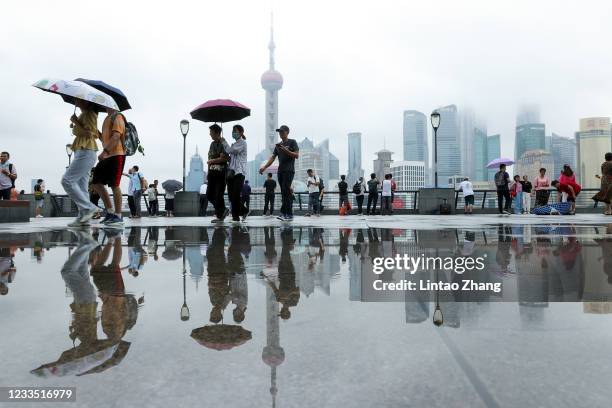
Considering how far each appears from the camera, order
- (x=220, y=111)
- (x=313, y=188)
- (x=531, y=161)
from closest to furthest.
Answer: (x=220, y=111), (x=313, y=188), (x=531, y=161)

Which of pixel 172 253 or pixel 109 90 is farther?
pixel 109 90

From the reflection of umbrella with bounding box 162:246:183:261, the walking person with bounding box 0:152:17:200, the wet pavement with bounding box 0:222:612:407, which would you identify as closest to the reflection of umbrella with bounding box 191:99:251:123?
the walking person with bounding box 0:152:17:200

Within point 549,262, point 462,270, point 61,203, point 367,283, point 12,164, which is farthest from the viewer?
point 61,203

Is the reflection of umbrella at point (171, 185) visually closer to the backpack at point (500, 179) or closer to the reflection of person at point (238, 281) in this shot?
the backpack at point (500, 179)

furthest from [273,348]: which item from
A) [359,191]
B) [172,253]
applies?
[359,191]

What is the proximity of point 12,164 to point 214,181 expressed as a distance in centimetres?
618

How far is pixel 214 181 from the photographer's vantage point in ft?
26.1

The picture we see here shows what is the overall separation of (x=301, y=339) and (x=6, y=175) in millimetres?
11708

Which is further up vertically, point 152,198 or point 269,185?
point 269,185

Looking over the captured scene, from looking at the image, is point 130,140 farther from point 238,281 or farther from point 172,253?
point 238,281

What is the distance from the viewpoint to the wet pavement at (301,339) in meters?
0.95

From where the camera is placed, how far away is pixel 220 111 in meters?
9.91

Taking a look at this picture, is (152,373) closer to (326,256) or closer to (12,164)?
(326,256)

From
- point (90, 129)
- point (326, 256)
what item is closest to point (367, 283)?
point (326, 256)
